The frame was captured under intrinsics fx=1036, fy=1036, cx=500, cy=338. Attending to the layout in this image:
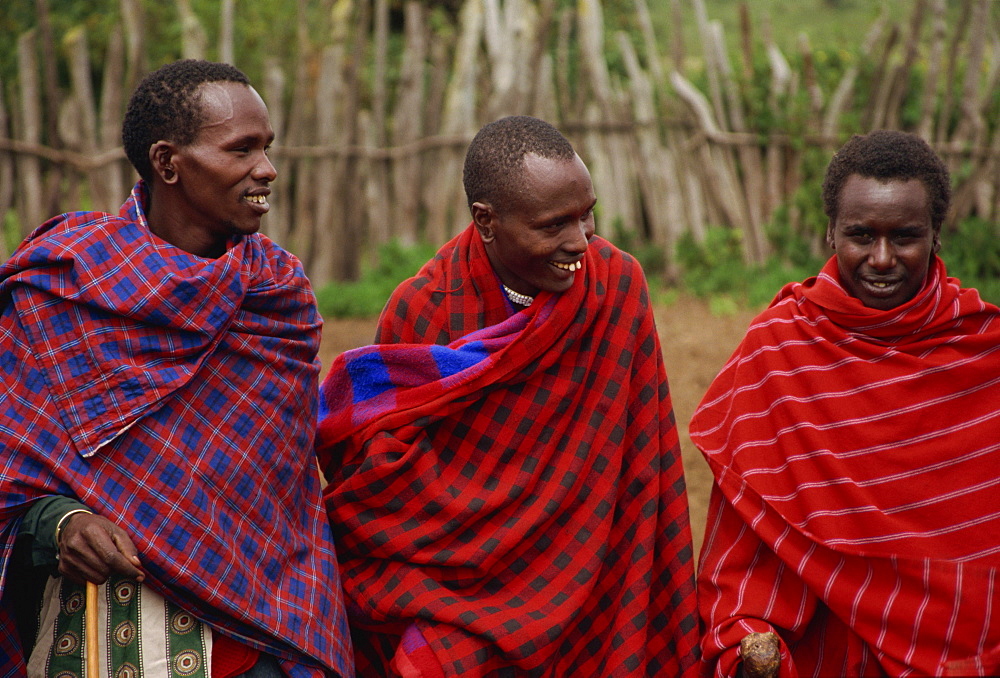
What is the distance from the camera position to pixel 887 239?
318 cm

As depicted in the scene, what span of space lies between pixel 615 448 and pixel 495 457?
16.0 inches

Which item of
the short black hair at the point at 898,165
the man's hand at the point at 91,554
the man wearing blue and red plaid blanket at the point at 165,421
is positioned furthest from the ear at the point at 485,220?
the man's hand at the point at 91,554

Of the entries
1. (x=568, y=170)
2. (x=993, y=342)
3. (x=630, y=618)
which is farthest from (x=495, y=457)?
(x=993, y=342)

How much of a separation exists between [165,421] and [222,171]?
2.51 feet

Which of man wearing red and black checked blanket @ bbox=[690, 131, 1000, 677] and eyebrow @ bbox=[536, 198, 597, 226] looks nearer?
man wearing red and black checked blanket @ bbox=[690, 131, 1000, 677]

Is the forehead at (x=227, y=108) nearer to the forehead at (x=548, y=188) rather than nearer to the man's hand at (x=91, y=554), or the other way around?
the forehead at (x=548, y=188)

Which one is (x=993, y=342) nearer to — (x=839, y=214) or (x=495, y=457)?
(x=839, y=214)

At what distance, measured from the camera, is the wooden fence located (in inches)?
309

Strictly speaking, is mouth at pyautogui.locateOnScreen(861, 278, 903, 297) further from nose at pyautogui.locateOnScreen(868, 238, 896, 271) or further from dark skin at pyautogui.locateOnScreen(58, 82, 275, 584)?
dark skin at pyautogui.locateOnScreen(58, 82, 275, 584)

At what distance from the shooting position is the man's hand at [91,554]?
2.77m

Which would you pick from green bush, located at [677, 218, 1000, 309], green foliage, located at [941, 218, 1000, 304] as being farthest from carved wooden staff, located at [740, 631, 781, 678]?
green foliage, located at [941, 218, 1000, 304]

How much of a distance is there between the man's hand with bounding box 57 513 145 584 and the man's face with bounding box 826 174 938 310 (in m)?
2.30

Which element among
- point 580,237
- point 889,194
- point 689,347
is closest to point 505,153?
point 580,237

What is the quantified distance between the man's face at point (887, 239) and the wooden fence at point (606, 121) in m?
4.92
